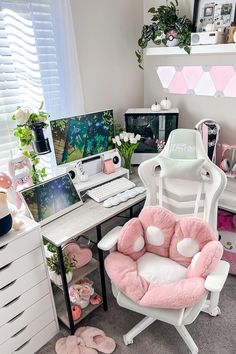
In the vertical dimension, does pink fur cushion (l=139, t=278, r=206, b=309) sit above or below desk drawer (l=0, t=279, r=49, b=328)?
above

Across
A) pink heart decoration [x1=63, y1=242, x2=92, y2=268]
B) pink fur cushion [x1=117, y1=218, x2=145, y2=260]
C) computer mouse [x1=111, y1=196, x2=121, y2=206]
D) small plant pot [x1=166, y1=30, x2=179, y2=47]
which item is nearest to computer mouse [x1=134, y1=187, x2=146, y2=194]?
computer mouse [x1=111, y1=196, x2=121, y2=206]

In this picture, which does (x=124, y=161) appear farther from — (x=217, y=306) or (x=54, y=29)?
(x=217, y=306)

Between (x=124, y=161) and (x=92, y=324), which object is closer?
(x=92, y=324)

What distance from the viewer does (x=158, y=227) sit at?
5.27 ft

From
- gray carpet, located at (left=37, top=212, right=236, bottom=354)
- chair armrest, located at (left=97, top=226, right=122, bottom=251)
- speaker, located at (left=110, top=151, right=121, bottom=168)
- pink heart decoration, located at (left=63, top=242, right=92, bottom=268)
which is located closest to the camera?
chair armrest, located at (left=97, top=226, right=122, bottom=251)

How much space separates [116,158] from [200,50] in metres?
0.95

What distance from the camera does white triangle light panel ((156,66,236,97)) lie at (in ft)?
6.52

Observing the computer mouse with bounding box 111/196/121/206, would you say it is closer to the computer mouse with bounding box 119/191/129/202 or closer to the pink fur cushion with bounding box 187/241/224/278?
the computer mouse with bounding box 119/191/129/202

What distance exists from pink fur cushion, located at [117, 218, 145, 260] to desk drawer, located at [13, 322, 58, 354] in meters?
0.64

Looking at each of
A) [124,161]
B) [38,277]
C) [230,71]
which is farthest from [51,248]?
[230,71]

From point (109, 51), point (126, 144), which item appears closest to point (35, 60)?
point (109, 51)

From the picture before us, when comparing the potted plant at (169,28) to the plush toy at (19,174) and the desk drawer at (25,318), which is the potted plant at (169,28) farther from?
the desk drawer at (25,318)

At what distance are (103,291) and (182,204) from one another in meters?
0.76

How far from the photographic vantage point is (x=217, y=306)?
1801 mm
